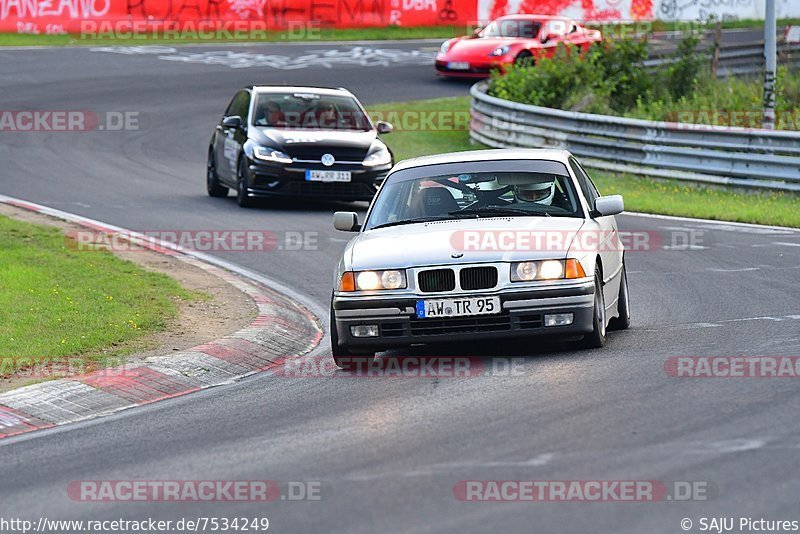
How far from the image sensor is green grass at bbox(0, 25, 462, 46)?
37781 mm

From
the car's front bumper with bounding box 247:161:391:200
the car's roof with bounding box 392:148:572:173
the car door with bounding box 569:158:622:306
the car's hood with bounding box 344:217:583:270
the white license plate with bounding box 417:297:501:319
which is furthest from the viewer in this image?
the car's front bumper with bounding box 247:161:391:200

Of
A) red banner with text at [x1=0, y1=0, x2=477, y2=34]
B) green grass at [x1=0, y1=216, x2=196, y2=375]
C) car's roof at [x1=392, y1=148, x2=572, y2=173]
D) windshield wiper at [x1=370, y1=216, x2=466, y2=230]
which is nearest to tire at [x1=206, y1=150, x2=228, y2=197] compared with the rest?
green grass at [x1=0, y1=216, x2=196, y2=375]

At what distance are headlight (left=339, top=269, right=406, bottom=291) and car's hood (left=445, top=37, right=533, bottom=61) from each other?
2490 centimetres

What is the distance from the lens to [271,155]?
776 inches

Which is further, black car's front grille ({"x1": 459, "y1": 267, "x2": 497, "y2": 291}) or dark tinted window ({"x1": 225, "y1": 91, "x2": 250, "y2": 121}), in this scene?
dark tinted window ({"x1": 225, "y1": 91, "x2": 250, "y2": 121})

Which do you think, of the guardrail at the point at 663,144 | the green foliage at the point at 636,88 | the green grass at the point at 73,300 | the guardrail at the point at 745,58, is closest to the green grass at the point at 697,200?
A: the guardrail at the point at 663,144

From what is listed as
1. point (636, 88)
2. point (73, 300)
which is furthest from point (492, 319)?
point (636, 88)

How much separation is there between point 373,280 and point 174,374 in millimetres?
1467

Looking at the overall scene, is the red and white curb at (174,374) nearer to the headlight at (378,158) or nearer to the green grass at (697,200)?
the headlight at (378,158)

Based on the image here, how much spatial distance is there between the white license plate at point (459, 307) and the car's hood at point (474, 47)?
25172mm

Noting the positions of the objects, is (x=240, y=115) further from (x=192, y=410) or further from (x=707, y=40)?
(x=707, y=40)

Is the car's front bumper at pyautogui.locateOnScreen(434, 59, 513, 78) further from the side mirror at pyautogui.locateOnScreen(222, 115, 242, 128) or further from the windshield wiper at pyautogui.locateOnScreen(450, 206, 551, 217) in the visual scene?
the windshield wiper at pyautogui.locateOnScreen(450, 206, 551, 217)

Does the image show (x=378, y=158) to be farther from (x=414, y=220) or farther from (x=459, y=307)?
(x=459, y=307)

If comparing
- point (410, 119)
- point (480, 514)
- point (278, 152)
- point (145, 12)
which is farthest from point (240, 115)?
point (145, 12)
